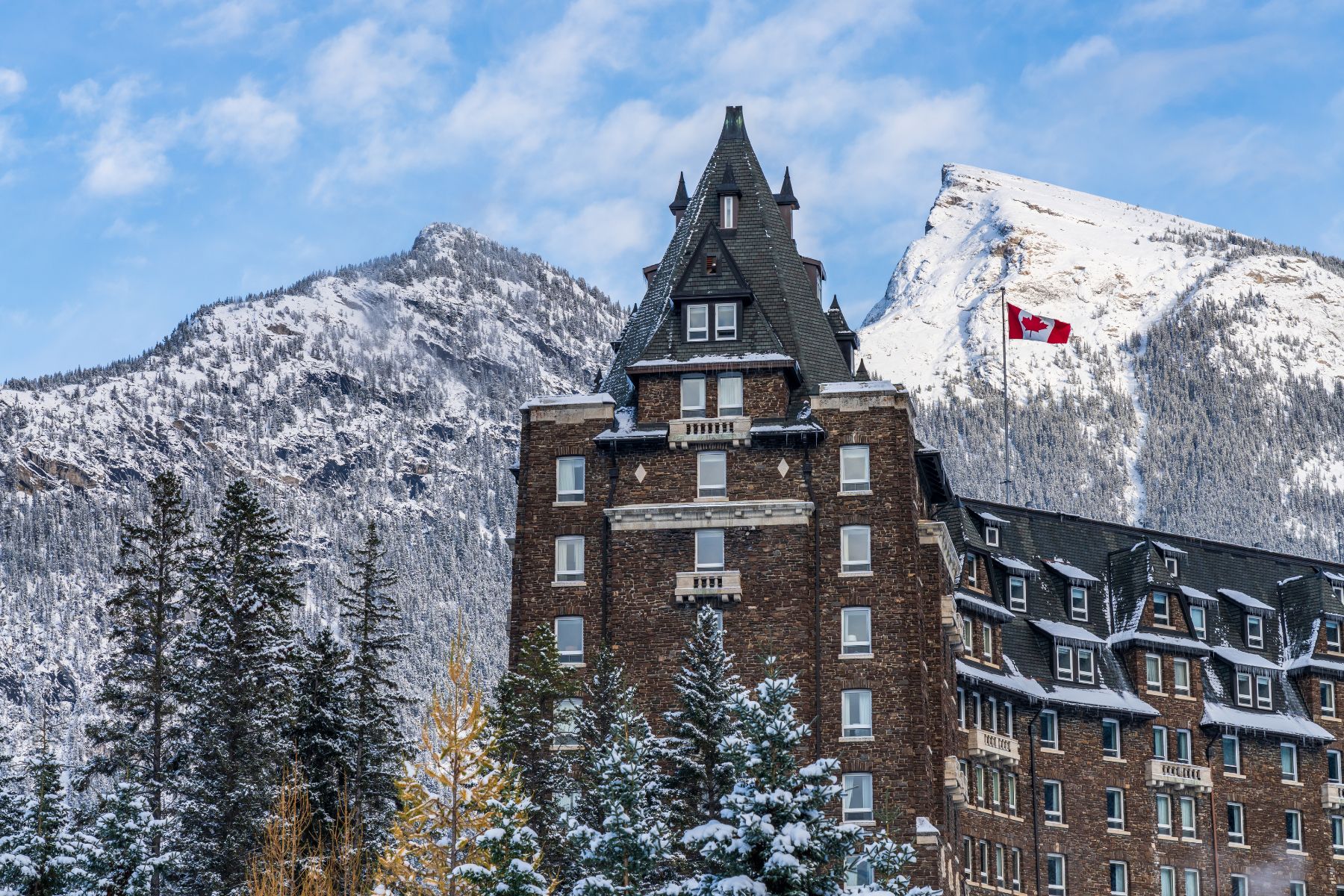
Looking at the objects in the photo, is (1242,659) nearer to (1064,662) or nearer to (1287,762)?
(1287,762)

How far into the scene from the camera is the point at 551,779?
Result: 82.6 m

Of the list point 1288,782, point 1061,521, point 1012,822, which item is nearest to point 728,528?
point 1012,822

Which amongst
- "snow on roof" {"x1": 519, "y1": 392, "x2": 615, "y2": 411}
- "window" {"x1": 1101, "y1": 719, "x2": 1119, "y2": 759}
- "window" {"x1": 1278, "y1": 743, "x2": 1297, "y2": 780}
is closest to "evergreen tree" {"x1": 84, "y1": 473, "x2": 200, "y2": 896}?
"snow on roof" {"x1": 519, "y1": 392, "x2": 615, "y2": 411}

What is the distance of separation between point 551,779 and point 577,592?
1192cm

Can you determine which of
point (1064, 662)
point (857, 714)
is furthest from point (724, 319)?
point (1064, 662)

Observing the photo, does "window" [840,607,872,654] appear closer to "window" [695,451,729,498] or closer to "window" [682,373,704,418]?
"window" [695,451,729,498]

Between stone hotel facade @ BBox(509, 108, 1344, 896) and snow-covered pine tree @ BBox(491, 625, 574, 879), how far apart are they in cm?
527

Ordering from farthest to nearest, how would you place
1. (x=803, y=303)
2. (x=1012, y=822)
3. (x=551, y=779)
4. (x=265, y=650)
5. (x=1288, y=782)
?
(x=1288, y=782) → (x=1012, y=822) → (x=803, y=303) → (x=265, y=650) → (x=551, y=779)

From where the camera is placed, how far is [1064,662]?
113 metres

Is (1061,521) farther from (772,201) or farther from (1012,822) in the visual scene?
(772,201)

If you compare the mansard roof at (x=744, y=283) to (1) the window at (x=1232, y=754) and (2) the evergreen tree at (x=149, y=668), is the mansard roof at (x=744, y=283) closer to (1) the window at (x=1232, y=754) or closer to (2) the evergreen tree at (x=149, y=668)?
(2) the evergreen tree at (x=149, y=668)

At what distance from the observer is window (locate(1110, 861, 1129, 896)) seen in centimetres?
11194

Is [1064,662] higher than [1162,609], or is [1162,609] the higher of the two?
[1162,609]

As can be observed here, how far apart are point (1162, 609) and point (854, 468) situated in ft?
109
